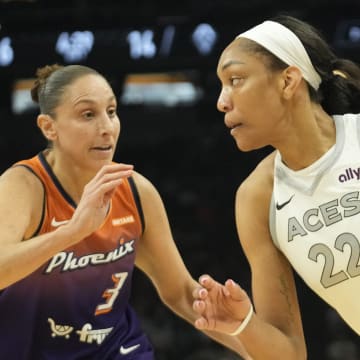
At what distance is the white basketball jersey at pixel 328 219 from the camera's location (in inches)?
101

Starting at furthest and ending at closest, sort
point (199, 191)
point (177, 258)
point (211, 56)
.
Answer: point (199, 191) < point (211, 56) < point (177, 258)

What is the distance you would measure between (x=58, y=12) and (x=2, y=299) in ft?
11.0

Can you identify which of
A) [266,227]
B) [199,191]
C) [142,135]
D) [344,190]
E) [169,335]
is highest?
[344,190]

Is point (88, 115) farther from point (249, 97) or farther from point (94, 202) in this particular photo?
point (249, 97)

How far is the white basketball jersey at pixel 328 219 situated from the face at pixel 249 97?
18 cm

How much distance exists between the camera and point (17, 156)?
809 centimetres

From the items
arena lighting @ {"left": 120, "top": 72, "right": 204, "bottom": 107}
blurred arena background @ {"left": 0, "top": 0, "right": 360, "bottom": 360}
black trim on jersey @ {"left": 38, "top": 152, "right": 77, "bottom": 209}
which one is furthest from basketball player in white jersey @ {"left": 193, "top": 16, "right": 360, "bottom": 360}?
arena lighting @ {"left": 120, "top": 72, "right": 204, "bottom": 107}

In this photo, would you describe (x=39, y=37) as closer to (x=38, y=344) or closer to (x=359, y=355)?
(x=38, y=344)

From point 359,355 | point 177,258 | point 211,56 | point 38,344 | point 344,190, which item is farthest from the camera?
point 359,355

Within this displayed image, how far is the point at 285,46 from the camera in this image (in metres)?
2.58

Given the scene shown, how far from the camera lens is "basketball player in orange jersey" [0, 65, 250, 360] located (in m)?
2.91

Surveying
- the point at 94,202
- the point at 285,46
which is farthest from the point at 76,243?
the point at 285,46

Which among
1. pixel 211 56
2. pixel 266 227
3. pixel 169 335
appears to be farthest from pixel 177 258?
pixel 169 335

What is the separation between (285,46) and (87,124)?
2.36ft
